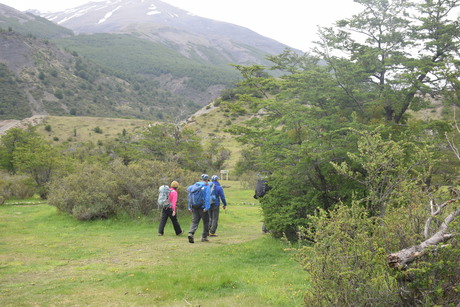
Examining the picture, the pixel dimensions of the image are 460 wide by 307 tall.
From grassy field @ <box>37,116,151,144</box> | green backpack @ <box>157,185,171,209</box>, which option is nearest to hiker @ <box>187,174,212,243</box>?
green backpack @ <box>157,185,171,209</box>

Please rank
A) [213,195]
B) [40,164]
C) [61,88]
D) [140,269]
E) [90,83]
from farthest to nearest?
[90,83], [61,88], [40,164], [213,195], [140,269]

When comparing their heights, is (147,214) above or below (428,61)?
below

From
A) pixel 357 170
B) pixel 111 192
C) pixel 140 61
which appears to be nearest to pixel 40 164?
pixel 111 192

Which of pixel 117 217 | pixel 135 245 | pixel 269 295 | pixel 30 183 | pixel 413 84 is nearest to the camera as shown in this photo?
pixel 269 295

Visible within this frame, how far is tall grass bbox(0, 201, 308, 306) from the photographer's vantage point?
5566 mm

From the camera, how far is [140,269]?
23.9 feet

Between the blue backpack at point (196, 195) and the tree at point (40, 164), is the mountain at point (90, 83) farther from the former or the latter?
the blue backpack at point (196, 195)

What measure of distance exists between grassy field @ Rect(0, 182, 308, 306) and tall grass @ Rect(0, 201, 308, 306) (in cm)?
2

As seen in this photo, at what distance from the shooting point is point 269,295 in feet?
18.0

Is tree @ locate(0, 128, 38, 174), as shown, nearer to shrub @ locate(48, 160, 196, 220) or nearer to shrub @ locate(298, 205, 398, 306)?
shrub @ locate(48, 160, 196, 220)

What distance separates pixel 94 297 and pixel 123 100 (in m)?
105

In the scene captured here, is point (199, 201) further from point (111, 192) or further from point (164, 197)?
point (111, 192)

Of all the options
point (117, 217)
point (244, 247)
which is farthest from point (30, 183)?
point (244, 247)

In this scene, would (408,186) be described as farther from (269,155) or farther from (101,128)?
(101,128)
